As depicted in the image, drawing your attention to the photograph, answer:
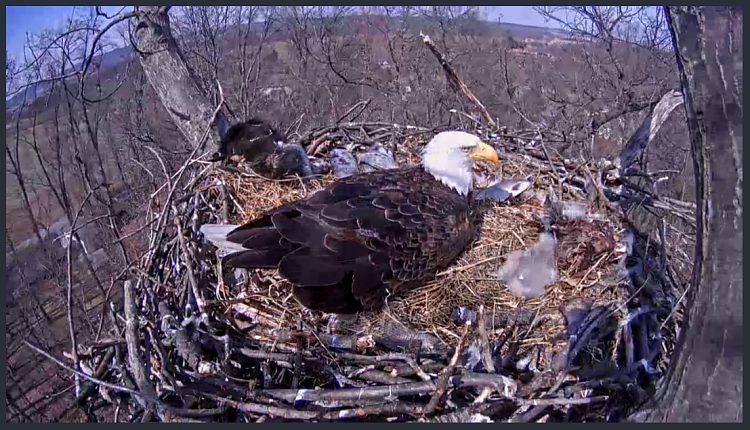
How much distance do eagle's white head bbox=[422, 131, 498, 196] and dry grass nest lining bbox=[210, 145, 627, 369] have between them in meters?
0.40

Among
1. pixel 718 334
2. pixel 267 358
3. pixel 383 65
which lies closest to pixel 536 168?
pixel 267 358

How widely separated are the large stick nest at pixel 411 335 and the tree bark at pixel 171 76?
483 mm

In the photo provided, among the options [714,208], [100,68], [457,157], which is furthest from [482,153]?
[100,68]

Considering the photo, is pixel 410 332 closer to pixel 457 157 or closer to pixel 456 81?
pixel 457 157

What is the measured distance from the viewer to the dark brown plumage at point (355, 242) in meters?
2.78

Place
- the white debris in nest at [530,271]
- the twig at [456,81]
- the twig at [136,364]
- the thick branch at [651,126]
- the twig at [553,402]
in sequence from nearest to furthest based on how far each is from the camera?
the twig at [553,402], the twig at [136,364], the white debris in nest at [530,271], the thick branch at [651,126], the twig at [456,81]

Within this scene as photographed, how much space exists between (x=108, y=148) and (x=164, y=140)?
868mm

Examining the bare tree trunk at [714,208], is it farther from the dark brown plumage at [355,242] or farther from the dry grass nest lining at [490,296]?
the dark brown plumage at [355,242]

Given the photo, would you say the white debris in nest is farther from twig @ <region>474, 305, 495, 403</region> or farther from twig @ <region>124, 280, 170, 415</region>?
twig @ <region>124, 280, 170, 415</region>

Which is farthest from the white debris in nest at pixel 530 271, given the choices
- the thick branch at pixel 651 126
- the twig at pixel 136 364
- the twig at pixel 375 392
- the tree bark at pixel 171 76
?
the tree bark at pixel 171 76

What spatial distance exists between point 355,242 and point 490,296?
2.90 feet

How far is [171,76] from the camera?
12.9 ft

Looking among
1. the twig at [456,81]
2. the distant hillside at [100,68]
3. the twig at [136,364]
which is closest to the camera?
the twig at [136,364]

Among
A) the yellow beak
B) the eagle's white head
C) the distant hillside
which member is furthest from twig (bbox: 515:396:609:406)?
the distant hillside
